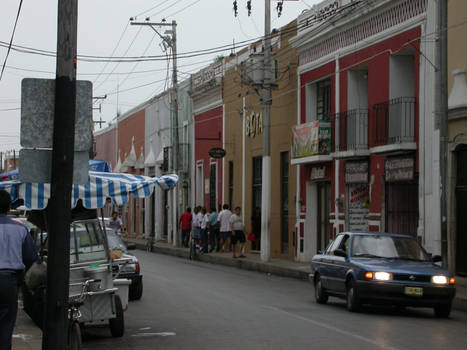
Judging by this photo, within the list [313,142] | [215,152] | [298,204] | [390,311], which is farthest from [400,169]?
[215,152]

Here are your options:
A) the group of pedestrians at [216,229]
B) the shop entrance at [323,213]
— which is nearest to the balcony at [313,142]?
the shop entrance at [323,213]

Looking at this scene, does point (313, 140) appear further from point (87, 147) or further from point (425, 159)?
point (87, 147)

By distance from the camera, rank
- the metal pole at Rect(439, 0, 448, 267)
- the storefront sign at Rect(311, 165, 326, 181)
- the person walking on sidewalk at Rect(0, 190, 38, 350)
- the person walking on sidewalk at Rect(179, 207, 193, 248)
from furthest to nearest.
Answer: the person walking on sidewalk at Rect(179, 207, 193, 248)
the storefront sign at Rect(311, 165, 326, 181)
the metal pole at Rect(439, 0, 448, 267)
the person walking on sidewalk at Rect(0, 190, 38, 350)

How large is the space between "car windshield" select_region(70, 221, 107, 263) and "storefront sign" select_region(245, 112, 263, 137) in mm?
22936

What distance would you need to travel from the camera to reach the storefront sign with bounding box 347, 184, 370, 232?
27.3 m

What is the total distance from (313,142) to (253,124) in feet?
27.2

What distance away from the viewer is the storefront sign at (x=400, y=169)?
2414 cm

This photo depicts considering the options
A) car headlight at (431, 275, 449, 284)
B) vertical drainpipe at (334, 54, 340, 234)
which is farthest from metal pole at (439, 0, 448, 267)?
vertical drainpipe at (334, 54, 340, 234)

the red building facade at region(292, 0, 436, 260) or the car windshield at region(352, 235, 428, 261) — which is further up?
the red building facade at region(292, 0, 436, 260)

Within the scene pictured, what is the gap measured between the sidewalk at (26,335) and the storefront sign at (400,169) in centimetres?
1195

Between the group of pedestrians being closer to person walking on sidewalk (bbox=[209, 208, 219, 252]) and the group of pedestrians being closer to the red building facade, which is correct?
person walking on sidewalk (bbox=[209, 208, 219, 252])

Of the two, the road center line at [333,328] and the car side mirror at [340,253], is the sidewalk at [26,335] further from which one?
the car side mirror at [340,253]

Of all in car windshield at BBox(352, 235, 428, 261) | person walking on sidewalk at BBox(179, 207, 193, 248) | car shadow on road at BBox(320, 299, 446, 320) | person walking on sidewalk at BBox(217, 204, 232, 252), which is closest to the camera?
car shadow on road at BBox(320, 299, 446, 320)

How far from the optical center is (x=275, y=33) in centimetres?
3425
